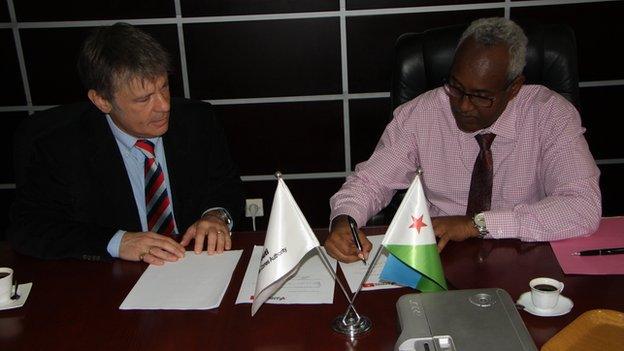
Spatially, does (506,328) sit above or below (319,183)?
A: above

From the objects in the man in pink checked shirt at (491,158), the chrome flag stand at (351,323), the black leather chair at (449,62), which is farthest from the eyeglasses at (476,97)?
the chrome flag stand at (351,323)

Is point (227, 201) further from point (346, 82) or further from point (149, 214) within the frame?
point (346, 82)

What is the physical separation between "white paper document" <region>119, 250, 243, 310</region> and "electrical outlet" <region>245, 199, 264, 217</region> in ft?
5.65

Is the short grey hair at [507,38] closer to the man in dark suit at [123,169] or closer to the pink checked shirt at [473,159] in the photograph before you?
the pink checked shirt at [473,159]

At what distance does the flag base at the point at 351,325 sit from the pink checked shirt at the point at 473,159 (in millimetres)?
540

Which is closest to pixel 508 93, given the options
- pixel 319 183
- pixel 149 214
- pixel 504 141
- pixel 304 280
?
pixel 504 141

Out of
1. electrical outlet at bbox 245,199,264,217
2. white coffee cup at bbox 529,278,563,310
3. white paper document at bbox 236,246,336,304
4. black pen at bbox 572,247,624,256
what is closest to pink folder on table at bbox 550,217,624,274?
black pen at bbox 572,247,624,256

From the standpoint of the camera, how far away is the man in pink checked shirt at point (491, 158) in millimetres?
1665

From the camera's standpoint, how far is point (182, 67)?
10.5 ft

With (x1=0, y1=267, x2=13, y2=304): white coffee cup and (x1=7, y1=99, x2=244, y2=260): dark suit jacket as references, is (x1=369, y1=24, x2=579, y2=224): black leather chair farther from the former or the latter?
(x1=0, y1=267, x2=13, y2=304): white coffee cup

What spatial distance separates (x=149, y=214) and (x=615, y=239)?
55.2 inches

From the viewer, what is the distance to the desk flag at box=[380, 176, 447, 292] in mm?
1325

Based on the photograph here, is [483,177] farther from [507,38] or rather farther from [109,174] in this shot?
[109,174]

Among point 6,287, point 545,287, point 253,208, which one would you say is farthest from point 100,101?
point 253,208
